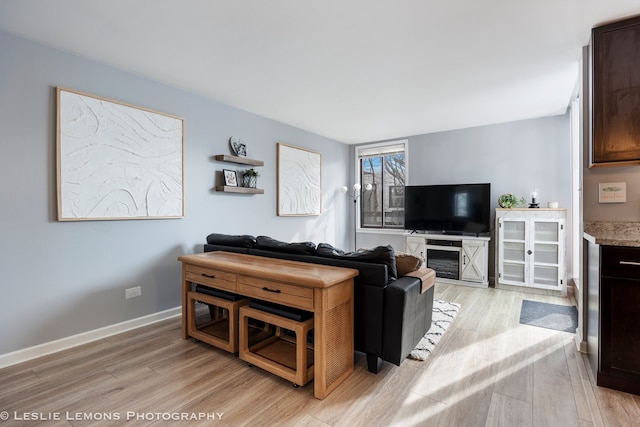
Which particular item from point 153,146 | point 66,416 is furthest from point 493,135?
point 66,416

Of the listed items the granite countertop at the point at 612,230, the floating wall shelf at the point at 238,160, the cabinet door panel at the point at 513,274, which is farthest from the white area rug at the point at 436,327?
the floating wall shelf at the point at 238,160

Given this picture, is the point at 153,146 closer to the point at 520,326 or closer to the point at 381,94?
the point at 381,94

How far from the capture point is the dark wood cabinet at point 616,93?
2.15 metres

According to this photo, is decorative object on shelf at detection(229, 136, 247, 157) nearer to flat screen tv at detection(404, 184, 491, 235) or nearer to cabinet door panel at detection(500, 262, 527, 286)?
flat screen tv at detection(404, 184, 491, 235)

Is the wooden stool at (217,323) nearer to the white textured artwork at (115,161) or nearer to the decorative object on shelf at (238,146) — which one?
the white textured artwork at (115,161)

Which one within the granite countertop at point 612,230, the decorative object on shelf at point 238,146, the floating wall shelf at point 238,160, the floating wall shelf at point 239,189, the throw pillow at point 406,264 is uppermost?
the decorative object on shelf at point 238,146

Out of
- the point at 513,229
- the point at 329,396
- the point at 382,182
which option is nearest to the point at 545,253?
the point at 513,229

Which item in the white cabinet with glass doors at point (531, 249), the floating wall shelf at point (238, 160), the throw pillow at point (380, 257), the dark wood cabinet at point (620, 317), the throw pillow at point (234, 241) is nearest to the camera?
the dark wood cabinet at point (620, 317)

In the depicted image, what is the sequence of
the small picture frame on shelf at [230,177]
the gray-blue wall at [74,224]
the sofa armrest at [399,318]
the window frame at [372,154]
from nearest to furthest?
1. the sofa armrest at [399,318]
2. the gray-blue wall at [74,224]
3. the small picture frame on shelf at [230,177]
4. the window frame at [372,154]

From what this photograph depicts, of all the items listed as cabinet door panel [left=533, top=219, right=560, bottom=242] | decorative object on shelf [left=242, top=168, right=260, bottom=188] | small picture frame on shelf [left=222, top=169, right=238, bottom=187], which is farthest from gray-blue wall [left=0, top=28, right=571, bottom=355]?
cabinet door panel [left=533, top=219, right=560, bottom=242]

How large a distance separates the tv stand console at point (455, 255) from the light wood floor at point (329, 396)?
1.84 metres

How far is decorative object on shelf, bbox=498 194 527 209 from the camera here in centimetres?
443

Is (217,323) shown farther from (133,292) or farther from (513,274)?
(513,274)

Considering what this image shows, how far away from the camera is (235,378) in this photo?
213 centimetres
